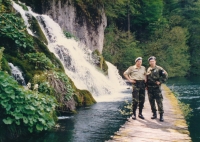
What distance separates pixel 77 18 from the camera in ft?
86.4

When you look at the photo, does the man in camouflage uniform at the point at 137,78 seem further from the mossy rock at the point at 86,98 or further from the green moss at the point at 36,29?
the green moss at the point at 36,29

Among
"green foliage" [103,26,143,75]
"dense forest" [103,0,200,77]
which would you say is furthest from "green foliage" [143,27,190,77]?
"green foliage" [103,26,143,75]

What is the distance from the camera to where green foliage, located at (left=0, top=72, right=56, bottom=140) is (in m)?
7.70

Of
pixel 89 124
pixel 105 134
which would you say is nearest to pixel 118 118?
pixel 89 124

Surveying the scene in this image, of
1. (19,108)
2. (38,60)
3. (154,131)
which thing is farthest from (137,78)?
(38,60)

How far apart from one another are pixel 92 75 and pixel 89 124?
837 cm

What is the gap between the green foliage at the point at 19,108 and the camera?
25.3 feet

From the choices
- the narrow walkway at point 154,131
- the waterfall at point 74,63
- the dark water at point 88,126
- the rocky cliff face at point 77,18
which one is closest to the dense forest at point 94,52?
the rocky cliff face at point 77,18

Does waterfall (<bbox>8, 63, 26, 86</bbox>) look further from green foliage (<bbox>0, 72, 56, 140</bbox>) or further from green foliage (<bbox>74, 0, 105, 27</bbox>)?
green foliage (<bbox>74, 0, 105, 27</bbox>)

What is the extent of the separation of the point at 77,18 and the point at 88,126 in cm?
1722

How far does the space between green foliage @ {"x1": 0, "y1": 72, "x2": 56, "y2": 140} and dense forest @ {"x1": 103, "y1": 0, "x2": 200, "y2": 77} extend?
94.3 ft

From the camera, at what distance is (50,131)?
9.16 m

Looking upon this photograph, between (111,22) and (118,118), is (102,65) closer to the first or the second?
(118,118)

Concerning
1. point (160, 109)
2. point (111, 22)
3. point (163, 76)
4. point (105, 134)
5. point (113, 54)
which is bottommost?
point (105, 134)
